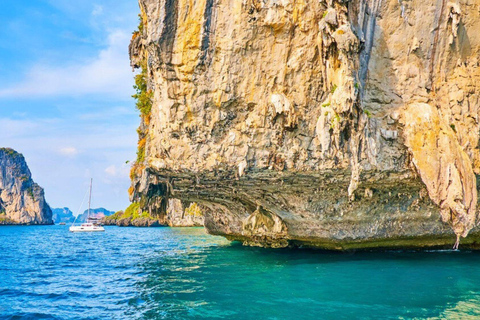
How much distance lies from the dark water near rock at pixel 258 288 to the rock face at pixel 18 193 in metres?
117

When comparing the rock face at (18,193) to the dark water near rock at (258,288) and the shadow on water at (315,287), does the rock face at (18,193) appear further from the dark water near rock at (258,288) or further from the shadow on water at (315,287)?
the shadow on water at (315,287)

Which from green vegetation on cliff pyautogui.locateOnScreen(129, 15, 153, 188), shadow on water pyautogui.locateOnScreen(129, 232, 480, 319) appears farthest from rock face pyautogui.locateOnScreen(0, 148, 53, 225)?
shadow on water pyautogui.locateOnScreen(129, 232, 480, 319)

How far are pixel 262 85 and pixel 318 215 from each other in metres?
7.34

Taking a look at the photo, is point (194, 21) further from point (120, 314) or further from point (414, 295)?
point (414, 295)

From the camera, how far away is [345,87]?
12.9 metres

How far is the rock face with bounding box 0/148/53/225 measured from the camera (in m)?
118

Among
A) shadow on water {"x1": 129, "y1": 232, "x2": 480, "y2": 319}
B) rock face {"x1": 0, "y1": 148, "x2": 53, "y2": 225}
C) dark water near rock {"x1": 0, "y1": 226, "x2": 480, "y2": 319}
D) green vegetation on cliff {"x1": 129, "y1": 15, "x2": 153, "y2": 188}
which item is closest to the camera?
shadow on water {"x1": 129, "y1": 232, "x2": 480, "y2": 319}

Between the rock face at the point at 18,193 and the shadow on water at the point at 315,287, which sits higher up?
the rock face at the point at 18,193

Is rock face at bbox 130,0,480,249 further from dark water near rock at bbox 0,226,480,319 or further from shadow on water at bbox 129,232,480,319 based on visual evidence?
dark water near rock at bbox 0,226,480,319

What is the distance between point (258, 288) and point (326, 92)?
7.82 metres

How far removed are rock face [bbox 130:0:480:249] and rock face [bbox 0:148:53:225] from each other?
125320mm

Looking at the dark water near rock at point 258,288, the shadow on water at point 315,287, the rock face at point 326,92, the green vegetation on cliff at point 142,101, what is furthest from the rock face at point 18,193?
the rock face at point 326,92

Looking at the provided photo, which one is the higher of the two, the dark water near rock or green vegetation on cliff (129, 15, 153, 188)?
green vegetation on cliff (129, 15, 153, 188)

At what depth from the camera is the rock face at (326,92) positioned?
13.3 meters
